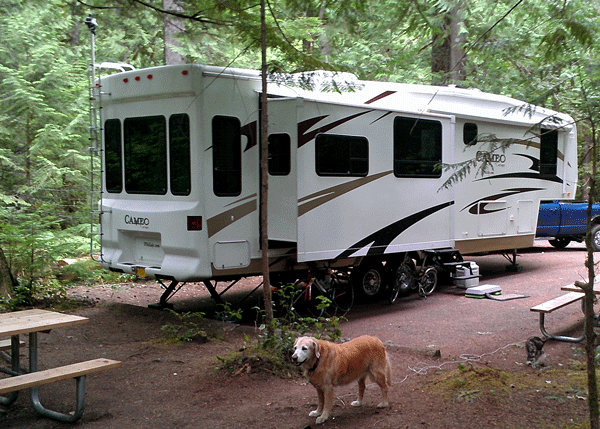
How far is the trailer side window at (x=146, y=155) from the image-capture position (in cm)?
813

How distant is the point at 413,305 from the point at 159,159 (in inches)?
180

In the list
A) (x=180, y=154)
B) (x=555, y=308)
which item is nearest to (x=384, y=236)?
(x=555, y=308)

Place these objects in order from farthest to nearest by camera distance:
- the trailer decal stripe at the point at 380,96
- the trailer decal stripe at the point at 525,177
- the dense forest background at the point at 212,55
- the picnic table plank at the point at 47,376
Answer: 1. the trailer decal stripe at the point at 525,177
2. the trailer decal stripe at the point at 380,96
3. the dense forest background at the point at 212,55
4. the picnic table plank at the point at 47,376

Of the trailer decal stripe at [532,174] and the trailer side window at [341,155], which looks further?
the trailer decal stripe at [532,174]

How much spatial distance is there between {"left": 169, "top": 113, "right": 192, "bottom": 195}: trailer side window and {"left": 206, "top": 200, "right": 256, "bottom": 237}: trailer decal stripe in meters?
0.49

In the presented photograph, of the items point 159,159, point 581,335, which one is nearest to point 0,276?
point 159,159

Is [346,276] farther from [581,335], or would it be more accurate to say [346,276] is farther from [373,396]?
[373,396]

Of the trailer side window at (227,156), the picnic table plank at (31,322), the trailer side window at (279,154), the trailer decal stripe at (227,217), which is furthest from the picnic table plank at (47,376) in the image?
the trailer side window at (279,154)

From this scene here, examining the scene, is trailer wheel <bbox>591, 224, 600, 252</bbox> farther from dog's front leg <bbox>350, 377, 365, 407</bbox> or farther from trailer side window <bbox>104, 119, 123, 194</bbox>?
dog's front leg <bbox>350, 377, 365, 407</bbox>

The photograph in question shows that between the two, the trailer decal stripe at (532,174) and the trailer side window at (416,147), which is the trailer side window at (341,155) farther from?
the trailer decal stripe at (532,174)

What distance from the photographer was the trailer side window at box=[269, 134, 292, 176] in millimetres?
8250

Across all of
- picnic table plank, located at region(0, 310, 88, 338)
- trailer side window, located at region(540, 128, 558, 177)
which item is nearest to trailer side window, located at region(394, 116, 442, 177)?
trailer side window, located at region(540, 128, 558, 177)

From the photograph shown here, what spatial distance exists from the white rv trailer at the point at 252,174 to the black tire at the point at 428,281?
1.61 ft

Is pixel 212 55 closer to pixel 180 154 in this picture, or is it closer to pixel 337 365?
pixel 180 154
